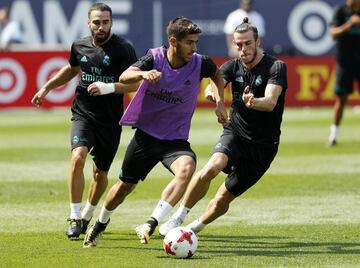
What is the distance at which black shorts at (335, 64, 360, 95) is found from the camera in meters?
19.9

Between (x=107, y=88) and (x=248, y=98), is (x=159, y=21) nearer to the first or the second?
(x=107, y=88)

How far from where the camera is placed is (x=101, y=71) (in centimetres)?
1109

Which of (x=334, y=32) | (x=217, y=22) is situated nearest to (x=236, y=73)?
(x=334, y=32)

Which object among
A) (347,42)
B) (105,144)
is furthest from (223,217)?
(347,42)

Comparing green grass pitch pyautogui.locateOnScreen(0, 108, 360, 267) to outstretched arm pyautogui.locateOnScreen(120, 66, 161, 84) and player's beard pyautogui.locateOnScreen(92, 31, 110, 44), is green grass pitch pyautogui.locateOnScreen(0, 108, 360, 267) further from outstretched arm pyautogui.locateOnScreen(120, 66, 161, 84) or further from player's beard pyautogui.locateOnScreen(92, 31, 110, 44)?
player's beard pyautogui.locateOnScreen(92, 31, 110, 44)

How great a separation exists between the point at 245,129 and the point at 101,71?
5.46 feet

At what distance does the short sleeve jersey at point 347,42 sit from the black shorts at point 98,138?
9808 millimetres

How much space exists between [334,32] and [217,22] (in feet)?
48.5

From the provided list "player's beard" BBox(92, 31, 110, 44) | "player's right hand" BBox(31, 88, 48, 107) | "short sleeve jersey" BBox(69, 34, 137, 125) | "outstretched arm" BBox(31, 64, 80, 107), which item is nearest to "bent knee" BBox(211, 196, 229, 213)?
"short sleeve jersey" BBox(69, 34, 137, 125)

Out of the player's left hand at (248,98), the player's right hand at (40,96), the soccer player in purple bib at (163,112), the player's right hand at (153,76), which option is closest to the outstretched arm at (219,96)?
the soccer player in purple bib at (163,112)

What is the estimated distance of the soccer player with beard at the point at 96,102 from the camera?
35.7 ft

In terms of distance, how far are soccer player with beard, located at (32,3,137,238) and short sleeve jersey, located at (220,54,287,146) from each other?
1.17 m

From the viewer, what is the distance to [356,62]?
66.9ft

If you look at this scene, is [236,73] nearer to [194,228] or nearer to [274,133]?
[274,133]
